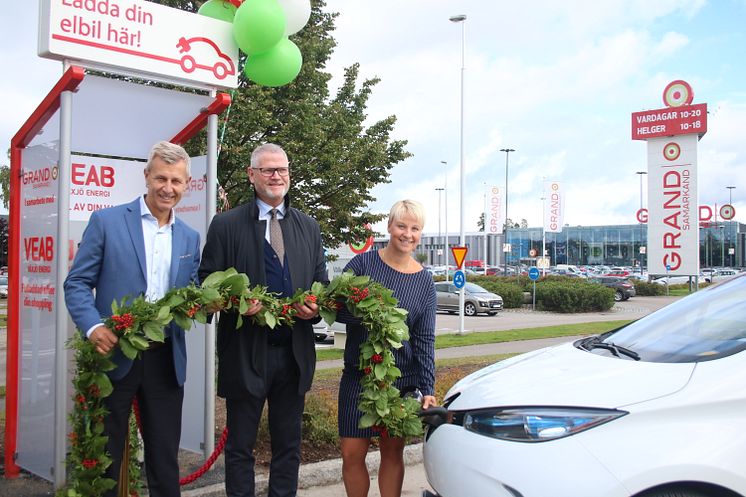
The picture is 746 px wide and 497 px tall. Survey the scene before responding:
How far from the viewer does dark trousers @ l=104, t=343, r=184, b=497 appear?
317 centimetres

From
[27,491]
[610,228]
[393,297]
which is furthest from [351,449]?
[610,228]

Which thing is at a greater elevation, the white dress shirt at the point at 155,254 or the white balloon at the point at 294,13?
the white balloon at the point at 294,13

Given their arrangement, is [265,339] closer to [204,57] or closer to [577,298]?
[204,57]

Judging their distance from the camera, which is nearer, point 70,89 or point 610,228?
point 70,89

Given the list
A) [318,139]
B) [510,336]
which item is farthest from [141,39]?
[510,336]

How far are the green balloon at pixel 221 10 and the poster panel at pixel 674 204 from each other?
18948 mm

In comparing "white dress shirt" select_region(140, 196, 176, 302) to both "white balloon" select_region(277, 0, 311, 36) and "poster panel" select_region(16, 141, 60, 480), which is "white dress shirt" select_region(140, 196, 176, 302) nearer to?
"poster panel" select_region(16, 141, 60, 480)

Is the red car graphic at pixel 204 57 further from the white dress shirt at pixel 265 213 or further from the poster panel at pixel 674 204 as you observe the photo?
the poster panel at pixel 674 204

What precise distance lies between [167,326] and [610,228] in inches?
3949

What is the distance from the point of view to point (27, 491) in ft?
14.5

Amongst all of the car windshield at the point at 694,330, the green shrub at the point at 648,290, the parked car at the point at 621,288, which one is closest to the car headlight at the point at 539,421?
the car windshield at the point at 694,330

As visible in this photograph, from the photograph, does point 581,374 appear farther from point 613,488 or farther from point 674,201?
point 674,201

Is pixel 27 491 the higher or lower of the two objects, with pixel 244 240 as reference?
lower

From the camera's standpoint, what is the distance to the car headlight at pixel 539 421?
281cm
